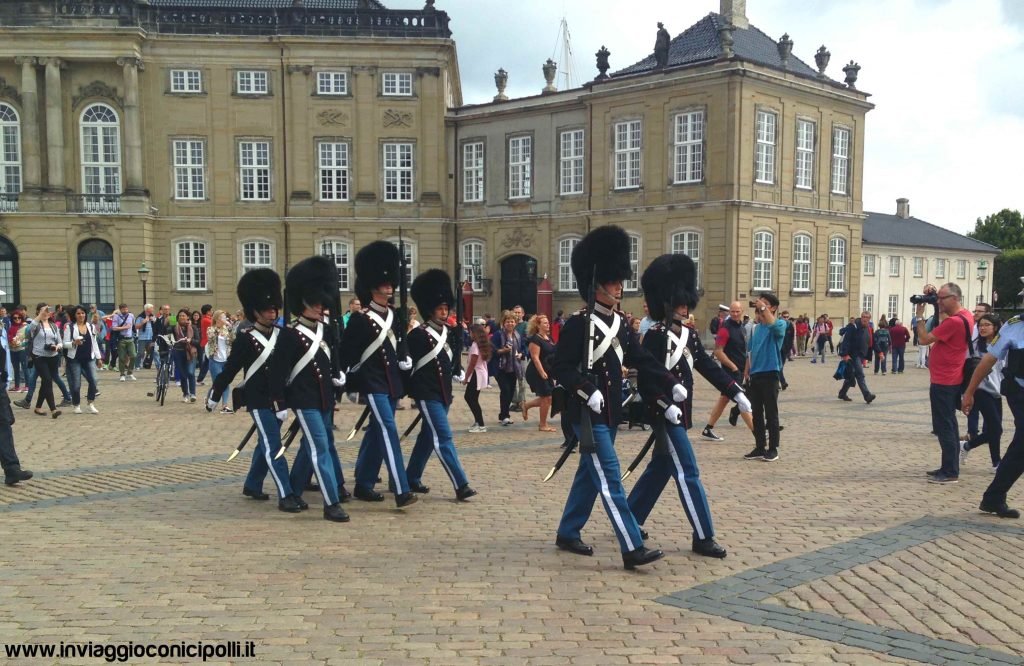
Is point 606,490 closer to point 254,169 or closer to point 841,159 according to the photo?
point 841,159

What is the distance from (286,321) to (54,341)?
8176 mm

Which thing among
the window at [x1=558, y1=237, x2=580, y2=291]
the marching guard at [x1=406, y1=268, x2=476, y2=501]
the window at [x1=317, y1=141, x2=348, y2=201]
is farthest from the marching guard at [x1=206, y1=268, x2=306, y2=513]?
the window at [x1=317, y1=141, x2=348, y2=201]

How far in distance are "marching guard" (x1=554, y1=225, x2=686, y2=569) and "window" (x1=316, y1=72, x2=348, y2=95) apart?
36.6 m

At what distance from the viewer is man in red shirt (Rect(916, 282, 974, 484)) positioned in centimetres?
981

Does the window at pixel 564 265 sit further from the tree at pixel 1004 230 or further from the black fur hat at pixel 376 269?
the tree at pixel 1004 230

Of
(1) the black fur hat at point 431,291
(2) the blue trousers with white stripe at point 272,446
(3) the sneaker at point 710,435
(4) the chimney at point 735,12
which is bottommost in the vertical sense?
(3) the sneaker at point 710,435

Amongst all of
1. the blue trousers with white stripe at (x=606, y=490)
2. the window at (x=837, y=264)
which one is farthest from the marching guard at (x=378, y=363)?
the window at (x=837, y=264)

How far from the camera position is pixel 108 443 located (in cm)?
1236

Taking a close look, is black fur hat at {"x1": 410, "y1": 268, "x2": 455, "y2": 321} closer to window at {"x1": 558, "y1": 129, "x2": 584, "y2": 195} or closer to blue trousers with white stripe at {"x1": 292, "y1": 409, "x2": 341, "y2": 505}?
blue trousers with white stripe at {"x1": 292, "y1": 409, "x2": 341, "y2": 505}

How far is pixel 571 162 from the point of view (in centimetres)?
3969

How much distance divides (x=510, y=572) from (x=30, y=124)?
134 feet

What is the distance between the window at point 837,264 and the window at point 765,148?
198 inches

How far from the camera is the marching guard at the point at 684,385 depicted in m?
6.73

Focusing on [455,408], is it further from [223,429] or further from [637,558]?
[637,558]
